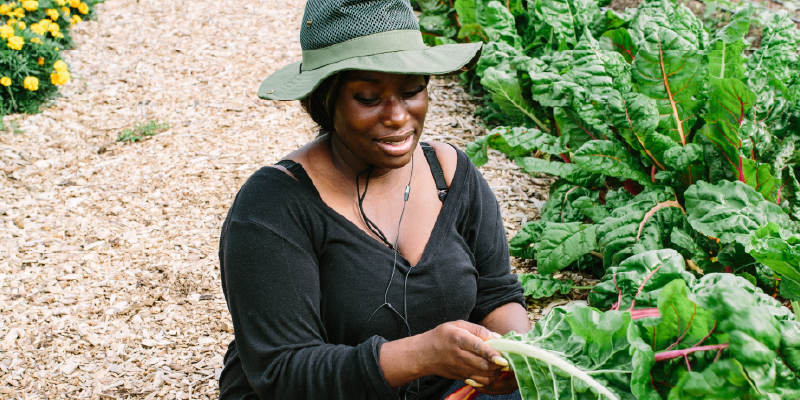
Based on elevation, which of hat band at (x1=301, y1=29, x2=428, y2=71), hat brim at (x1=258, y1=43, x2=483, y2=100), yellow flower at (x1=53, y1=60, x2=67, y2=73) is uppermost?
hat band at (x1=301, y1=29, x2=428, y2=71)

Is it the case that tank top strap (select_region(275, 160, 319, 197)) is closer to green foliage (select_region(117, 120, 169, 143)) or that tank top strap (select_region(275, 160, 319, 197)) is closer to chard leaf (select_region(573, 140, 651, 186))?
chard leaf (select_region(573, 140, 651, 186))

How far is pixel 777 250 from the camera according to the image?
85.7 inches

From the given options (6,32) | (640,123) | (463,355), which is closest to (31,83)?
(6,32)

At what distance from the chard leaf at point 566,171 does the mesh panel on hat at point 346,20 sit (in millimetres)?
1750

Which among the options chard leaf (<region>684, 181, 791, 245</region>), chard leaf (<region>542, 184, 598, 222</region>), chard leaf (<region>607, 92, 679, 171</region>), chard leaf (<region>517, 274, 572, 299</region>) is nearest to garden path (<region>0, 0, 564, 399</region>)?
chard leaf (<region>542, 184, 598, 222</region>)

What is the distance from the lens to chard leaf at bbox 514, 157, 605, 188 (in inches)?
132

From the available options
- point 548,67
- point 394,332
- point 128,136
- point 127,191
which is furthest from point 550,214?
point 128,136

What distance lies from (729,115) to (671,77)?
33cm

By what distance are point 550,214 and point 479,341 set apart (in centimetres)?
215

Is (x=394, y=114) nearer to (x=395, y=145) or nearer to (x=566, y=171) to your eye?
(x=395, y=145)

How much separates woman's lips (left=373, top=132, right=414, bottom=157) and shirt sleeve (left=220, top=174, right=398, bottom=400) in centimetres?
32

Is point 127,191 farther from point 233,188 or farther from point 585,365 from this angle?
point 585,365

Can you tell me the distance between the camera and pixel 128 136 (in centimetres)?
471

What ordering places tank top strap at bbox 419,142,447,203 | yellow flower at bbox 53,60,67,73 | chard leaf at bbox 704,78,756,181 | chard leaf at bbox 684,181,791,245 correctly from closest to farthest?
tank top strap at bbox 419,142,447,203 < chard leaf at bbox 684,181,791,245 < chard leaf at bbox 704,78,756,181 < yellow flower at bbox 53,60,67,73
